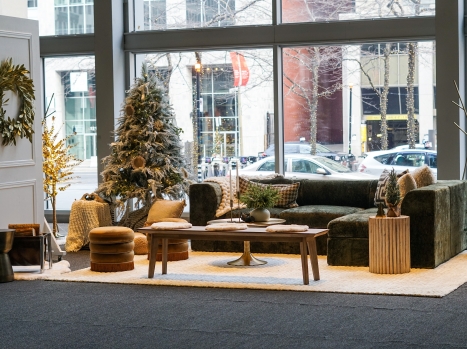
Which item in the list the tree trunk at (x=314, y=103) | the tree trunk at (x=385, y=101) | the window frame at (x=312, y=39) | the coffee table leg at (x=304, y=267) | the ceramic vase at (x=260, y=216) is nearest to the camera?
the coffee table leg at (x=304, y=267)

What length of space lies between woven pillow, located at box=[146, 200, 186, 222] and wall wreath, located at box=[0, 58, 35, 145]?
1571mm

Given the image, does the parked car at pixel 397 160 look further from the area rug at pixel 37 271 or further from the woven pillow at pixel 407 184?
the area rug at pixel 37 271

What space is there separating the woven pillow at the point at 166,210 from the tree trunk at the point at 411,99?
10.1ft

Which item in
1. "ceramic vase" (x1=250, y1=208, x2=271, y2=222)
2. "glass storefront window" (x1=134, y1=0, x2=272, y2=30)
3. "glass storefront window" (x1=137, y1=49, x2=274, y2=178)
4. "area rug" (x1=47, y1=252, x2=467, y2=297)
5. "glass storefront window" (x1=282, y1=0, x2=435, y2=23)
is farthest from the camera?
"glass storefront window" (x1=137, y1=49, x2=274, y2=178)

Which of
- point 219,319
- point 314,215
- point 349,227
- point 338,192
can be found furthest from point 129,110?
point 219,319

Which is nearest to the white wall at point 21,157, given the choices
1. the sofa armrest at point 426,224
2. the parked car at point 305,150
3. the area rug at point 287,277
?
the area rug at point 287,277

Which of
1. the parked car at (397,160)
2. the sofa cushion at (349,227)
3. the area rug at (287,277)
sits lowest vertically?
the area rug at (287,277)

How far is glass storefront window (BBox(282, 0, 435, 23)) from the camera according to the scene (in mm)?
10648

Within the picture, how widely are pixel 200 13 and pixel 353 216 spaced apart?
4.59 m

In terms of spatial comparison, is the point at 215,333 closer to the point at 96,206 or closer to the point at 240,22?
the point at 96,206

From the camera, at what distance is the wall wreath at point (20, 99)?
8.94 metres

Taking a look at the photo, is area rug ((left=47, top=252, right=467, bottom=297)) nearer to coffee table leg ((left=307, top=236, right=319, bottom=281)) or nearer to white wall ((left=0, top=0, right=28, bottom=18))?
coffee table leg ((left=307, top=236, right=319, bottom=281))

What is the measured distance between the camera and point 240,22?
11.5 m

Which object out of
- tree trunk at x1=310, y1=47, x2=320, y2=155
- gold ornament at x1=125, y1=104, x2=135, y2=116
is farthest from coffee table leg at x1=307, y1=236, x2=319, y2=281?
tree trunk at x1=310, y1=47, x2=320, y2=155
